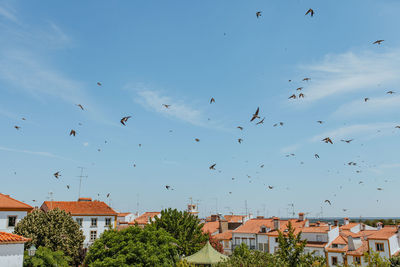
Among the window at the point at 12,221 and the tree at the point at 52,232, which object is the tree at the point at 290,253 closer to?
the tree at the point at 52,232

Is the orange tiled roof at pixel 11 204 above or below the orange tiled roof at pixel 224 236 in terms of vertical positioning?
above

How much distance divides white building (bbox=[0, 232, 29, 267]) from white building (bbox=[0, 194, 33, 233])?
19.7m

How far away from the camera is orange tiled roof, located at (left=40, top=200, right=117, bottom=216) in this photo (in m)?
54.4

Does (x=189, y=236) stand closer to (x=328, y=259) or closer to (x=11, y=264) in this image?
(x=11, y=264)

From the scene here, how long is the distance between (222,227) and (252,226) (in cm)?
1123

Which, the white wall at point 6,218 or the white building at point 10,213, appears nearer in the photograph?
the white wall at point 6,218

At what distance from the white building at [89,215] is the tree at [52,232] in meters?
13.4

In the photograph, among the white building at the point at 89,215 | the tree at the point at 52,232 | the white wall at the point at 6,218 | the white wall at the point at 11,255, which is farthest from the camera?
the white building at the point at 89,215

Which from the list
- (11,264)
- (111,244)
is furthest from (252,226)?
(11,264)

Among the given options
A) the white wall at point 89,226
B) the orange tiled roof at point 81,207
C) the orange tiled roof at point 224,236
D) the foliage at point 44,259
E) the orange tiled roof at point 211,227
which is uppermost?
the orange tiled roof at point 81,207

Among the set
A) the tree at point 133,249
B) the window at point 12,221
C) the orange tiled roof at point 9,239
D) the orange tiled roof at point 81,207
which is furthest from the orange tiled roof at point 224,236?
the orange tiled roof at point 9,239

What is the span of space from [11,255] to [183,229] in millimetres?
16190

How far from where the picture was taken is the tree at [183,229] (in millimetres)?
32031

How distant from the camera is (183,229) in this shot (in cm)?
3297
